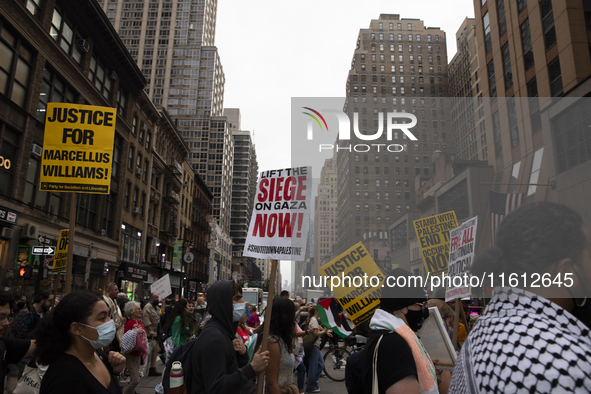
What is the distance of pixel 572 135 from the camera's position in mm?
24141

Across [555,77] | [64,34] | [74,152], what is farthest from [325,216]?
[74,152]

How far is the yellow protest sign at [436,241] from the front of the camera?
31.8 ft

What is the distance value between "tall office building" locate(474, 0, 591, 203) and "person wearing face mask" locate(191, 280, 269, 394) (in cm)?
2454

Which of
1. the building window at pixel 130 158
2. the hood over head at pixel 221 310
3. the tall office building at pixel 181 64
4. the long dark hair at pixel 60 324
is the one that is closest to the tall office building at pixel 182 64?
the tall office building at pixel 181 64

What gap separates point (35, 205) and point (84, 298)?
70.1 ft

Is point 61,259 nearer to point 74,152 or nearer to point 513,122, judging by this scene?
point 74,152

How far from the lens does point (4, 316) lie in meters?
5.11

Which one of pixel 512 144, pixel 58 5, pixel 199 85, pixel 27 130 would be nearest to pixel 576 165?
pixel 512 144

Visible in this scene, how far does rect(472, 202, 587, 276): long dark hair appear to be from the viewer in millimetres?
1840

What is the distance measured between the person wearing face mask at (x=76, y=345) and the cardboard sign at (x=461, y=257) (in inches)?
197

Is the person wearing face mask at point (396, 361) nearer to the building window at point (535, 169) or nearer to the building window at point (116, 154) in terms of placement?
the building window at point (535, 169)

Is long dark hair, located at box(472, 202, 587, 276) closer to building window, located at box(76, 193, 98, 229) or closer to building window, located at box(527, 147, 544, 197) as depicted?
building window, located at box(76, 193, 98, 229)

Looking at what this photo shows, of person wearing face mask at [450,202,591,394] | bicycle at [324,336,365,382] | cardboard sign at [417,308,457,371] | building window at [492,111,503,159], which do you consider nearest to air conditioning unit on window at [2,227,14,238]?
bicycle at [324,336,365,382]

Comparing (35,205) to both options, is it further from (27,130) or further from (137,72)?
(137,72)
